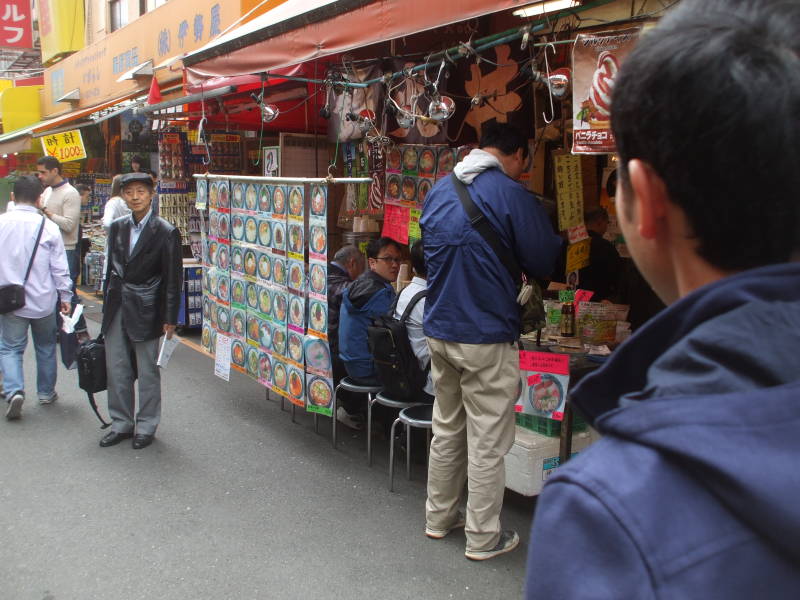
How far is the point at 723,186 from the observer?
0.79 meters

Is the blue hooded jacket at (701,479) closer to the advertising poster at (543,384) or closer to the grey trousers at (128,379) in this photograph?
the advertising poster at (543,384)

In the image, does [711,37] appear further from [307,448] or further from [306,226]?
[307,448]

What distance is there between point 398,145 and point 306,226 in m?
1.15

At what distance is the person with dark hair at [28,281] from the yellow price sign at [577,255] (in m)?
4.07

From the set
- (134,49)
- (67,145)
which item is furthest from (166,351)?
(134,49)

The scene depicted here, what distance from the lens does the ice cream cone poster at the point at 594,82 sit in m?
3.41

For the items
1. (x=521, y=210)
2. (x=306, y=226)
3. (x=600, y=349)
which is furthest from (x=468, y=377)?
(x=306, y=226)

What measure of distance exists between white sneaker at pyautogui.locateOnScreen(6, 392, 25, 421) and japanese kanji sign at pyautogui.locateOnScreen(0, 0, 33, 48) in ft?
46.8

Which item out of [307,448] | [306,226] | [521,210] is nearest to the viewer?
[521,210]

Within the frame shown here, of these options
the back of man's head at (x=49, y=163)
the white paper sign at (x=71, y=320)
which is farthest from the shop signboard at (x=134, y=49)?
the white paper sign at (x=71, y=320)

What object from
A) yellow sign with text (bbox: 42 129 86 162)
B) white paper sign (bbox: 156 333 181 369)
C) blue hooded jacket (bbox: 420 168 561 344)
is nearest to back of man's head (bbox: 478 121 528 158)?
blue hooded jacket (bbox: 420 168 561 344)

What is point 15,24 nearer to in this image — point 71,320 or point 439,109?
point 71,320

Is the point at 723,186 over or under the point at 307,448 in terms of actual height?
over

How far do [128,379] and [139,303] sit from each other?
2.09ft
